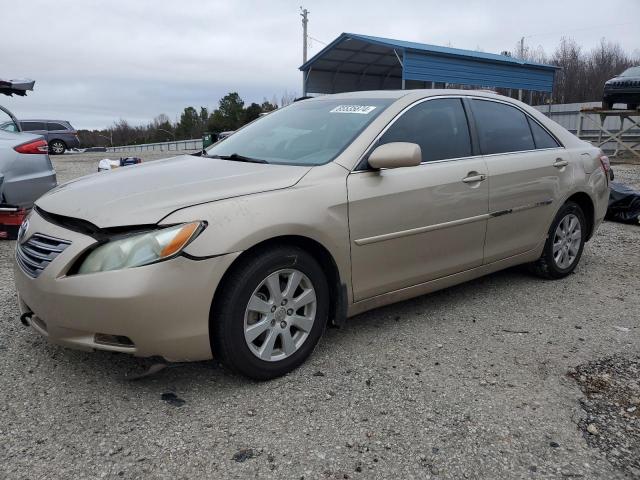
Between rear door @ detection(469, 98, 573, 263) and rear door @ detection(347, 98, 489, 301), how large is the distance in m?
0.15

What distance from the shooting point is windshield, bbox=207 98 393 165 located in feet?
11.2

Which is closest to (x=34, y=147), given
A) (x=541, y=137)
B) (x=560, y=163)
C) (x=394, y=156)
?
(x=394, y=156)

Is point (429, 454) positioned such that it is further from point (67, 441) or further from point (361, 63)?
point (361, 63)

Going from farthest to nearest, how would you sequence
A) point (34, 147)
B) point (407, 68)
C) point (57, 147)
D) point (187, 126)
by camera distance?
1. point (187, 126)
2. point (57, 147)
3. point (407, 68)
4. point (34, 147)

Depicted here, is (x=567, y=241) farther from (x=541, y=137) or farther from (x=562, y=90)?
(x=562, y=90)

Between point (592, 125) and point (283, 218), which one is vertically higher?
point (592, 125)

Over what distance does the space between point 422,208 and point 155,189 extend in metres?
1.63

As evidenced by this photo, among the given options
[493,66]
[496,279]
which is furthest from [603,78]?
[496,279]

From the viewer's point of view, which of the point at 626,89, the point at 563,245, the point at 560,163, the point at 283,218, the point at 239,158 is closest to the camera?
the point at 283,218

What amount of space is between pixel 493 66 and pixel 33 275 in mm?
22974

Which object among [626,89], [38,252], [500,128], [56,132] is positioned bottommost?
[38,252]

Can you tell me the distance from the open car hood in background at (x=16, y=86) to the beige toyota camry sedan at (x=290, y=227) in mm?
5001

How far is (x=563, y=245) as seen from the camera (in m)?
4.75

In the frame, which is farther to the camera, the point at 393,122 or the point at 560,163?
the point at 560,163
